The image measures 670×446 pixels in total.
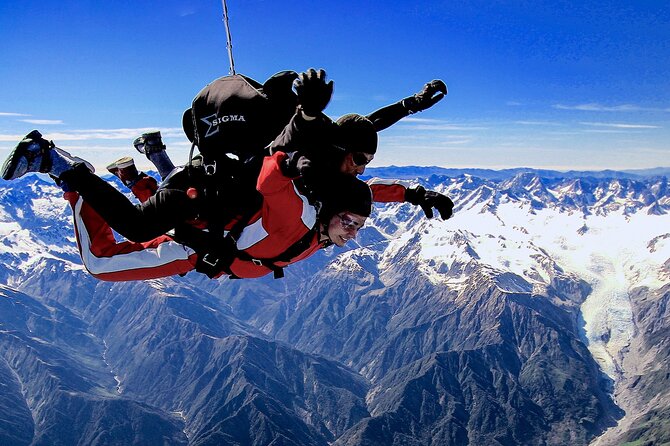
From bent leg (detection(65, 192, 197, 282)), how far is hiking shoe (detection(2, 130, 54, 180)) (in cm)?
91

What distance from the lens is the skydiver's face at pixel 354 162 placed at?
20.9 feet

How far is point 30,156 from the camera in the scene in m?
6.34

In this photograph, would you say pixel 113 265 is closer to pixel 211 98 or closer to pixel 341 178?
pixel 211 98

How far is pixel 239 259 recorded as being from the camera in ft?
23.0

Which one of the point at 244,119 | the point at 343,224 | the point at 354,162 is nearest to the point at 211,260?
the point at 343,224

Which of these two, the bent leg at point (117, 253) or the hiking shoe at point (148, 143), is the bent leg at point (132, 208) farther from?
the hiking shoe at point (148, 143)

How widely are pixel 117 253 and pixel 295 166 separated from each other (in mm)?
3471

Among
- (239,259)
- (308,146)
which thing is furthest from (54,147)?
(308,146)

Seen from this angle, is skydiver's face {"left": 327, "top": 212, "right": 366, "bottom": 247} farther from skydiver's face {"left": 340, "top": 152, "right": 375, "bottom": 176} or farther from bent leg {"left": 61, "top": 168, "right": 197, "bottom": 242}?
bent leg {"left": 61, "top": 168, "right": 197, "bottom": 242}

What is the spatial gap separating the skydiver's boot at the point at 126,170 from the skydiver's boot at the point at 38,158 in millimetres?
1794

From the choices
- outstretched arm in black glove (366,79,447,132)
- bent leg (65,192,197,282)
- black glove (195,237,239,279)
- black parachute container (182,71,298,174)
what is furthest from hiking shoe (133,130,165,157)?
outstretched arm in black glove (366,79,447,132)

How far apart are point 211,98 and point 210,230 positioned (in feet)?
6.13

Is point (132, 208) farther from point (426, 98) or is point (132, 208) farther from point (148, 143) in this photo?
point (426, 98)

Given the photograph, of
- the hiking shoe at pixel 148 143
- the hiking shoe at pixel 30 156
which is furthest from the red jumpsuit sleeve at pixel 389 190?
the hiking shoe at pixel 30 156
